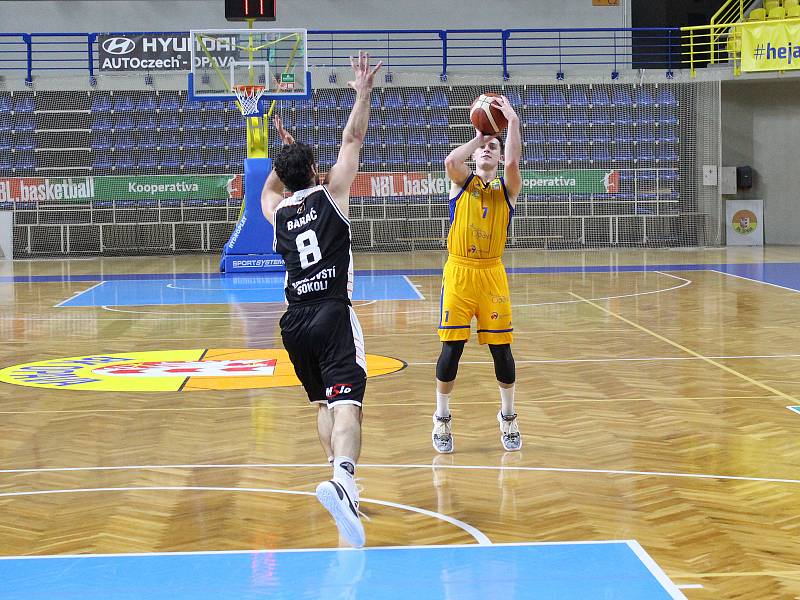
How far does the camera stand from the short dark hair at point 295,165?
457 cm

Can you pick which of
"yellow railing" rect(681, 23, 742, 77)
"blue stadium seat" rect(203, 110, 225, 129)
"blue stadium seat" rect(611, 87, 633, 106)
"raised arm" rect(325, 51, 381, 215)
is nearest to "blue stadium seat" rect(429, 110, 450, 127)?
"blue stadium seat" rect(611, 87, 633, 106)

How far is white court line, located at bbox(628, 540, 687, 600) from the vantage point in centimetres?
370

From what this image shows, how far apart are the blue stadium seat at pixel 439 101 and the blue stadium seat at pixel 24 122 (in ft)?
29.9

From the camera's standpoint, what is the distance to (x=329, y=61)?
1032 inches

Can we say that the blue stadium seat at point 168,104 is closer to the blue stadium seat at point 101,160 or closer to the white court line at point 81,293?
the blue stadium seat at point 101,160

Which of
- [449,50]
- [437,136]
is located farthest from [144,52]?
[449,50]

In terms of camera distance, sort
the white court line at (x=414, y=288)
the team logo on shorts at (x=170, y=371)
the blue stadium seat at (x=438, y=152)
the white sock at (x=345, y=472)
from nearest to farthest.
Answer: the white sock at (x=345, y=472) → the team logo on shorts at (x=170, y=371) → the white court line at (x=414, y=288) → the blue stadium seat at (x=438, y=152)

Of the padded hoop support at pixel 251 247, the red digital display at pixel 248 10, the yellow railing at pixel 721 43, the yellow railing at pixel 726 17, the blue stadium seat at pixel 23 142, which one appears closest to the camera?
the red digital display at pixel 248 10

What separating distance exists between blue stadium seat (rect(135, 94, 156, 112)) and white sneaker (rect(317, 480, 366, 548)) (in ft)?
71.6

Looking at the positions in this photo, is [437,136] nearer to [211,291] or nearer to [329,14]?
[329,14]

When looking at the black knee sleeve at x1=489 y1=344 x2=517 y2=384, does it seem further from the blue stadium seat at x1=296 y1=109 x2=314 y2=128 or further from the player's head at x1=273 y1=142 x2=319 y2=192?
the blue stadium seat at x1=296 y1=109 x2=314 y2=128

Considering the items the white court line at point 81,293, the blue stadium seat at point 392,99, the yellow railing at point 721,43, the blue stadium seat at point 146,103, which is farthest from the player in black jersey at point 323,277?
the blue stadium seat at point 146,103

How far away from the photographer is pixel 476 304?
6.02m

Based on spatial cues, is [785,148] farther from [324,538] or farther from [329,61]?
[324,538]
